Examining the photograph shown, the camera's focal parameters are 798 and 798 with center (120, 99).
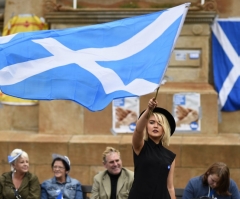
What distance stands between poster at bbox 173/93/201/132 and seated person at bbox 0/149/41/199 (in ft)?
9.38

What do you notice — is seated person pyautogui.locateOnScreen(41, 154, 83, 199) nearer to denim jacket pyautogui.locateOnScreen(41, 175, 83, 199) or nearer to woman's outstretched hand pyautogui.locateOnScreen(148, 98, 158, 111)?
denim jacket pyautogui.locateOnScreen(41, 175, 83, 199)

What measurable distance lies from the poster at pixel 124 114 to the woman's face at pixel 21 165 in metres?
2.50

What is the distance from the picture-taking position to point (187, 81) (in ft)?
38.8

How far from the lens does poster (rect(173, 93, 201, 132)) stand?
1149 centimetres

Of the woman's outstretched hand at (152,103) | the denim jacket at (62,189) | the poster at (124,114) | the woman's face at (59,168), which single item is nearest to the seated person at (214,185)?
the denim jacket at (62,189)

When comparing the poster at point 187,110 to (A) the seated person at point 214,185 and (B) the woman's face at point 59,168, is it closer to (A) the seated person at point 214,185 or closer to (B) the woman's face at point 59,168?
(B) the woman's face at point 59,168

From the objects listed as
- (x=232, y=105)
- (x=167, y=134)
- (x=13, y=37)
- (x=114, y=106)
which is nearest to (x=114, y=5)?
(x=114, y=106)

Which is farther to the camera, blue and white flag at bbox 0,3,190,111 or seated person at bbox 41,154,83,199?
seated person at bbox 41,154,83,199

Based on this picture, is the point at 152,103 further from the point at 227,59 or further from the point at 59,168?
the point at 227,59

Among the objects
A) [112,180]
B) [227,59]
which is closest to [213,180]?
[112,180]

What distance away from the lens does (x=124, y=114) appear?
457 inches

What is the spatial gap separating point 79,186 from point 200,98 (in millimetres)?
2833

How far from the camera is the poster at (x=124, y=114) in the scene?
1155cm

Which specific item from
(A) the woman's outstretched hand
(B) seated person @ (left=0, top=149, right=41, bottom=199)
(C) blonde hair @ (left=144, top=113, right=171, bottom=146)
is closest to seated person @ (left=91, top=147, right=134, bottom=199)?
(B) seated person @ (left=0, top=149, right=41, bottom=199)
